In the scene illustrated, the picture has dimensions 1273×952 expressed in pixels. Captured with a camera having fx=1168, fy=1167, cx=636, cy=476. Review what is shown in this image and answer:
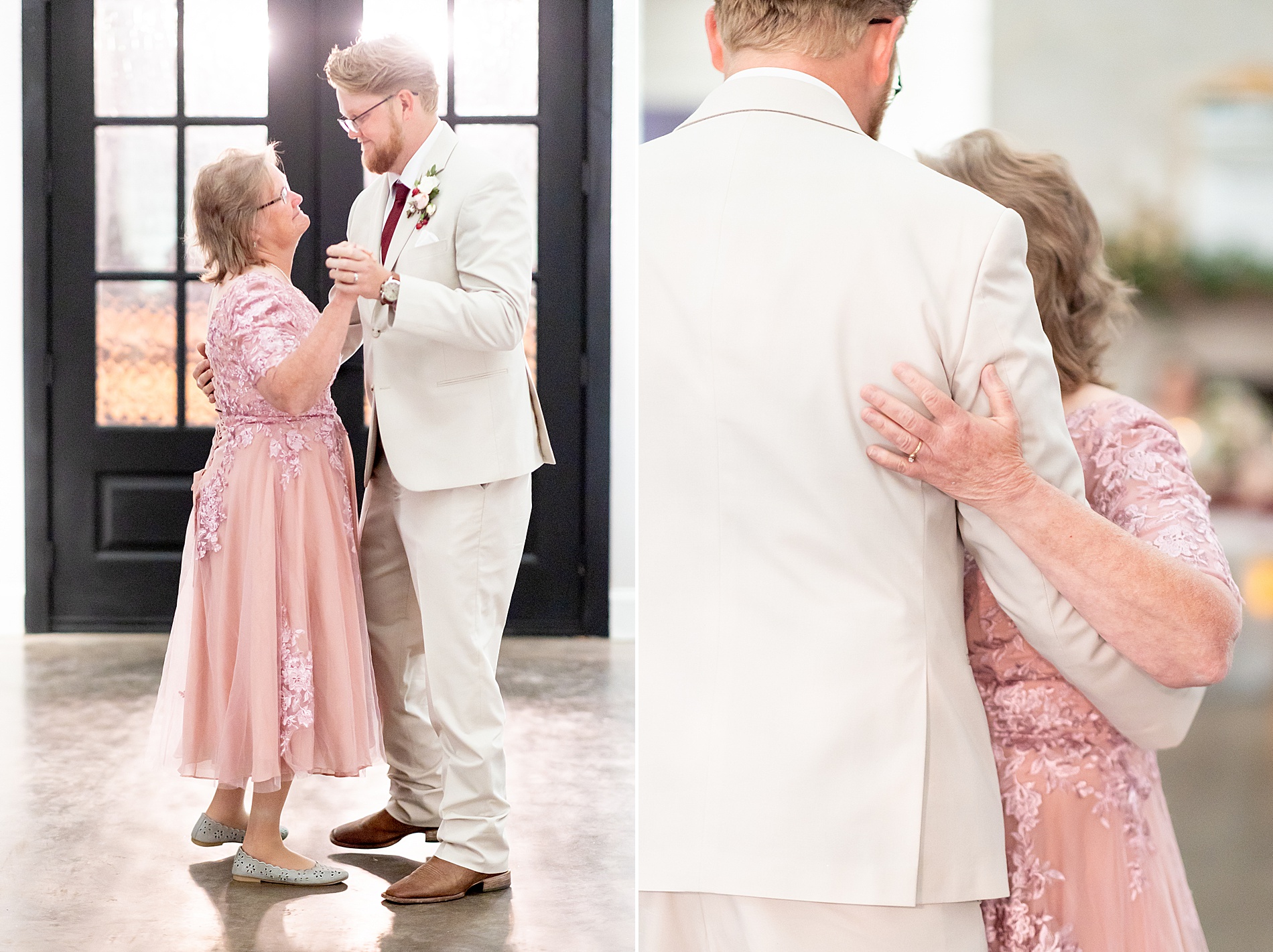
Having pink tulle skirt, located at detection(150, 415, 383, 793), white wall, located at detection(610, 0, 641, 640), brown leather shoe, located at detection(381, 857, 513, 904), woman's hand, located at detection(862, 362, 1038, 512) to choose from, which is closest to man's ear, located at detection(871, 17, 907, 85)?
woman's hand, located at detection(862, 362, 1038, 512)

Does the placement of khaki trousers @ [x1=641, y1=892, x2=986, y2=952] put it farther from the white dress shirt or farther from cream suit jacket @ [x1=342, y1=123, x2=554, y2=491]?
the white dress shirt

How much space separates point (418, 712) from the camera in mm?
2166

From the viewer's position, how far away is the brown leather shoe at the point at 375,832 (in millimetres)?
2188

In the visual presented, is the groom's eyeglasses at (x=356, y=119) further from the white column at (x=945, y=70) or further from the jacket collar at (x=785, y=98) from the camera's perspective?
the jacket collar at (x=785, y=98)

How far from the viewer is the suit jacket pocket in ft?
6.25

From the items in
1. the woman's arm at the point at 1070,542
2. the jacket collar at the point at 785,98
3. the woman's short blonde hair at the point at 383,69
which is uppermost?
the woman's short blonde hair at the point at 383,69

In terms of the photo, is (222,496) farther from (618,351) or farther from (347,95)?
(618,351)

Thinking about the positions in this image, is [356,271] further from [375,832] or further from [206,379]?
[375,832]

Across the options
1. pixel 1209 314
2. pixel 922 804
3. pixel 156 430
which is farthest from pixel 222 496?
pixel 1209 314

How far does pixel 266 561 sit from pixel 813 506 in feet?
4.67

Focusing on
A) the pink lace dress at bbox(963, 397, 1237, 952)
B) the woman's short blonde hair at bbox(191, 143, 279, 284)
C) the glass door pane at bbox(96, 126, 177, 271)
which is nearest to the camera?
the pink lace dress at bbox(963, 397, 1237, 952)

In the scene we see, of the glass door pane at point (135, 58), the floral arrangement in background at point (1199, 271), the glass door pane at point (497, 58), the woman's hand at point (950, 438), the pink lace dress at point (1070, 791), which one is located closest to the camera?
the floral arrangement in background at point (1199, 271)

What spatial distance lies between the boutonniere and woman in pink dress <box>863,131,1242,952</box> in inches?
41.6

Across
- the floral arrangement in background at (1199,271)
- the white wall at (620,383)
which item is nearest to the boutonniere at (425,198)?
the white wall at (620,383)
